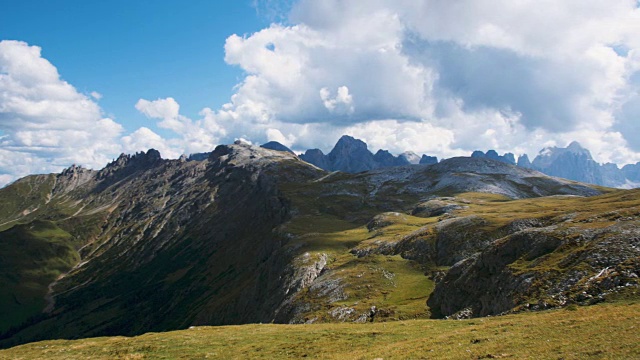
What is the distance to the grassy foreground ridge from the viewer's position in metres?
28.8

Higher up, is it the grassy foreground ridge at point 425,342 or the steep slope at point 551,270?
the steep slope at point 551,270

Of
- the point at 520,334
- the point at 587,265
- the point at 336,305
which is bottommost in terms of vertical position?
the point at 336,305

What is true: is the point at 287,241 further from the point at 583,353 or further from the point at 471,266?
the point at 583,353

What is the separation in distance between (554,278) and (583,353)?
87.3 ft

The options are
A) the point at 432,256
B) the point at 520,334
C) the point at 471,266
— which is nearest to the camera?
the point at 520,334

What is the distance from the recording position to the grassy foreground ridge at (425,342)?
28750 mm

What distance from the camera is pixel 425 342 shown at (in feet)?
122

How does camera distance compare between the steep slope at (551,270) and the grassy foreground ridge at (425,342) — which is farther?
the steep slope at (551,270)

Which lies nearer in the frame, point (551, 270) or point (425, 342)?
point (425, 342)

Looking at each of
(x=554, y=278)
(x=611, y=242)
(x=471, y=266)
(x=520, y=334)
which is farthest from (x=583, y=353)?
(x=471, y=266)

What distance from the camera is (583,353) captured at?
26.3 meters

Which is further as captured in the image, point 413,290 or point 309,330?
point 413,290

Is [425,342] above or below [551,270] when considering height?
below

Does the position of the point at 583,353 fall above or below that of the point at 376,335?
above
